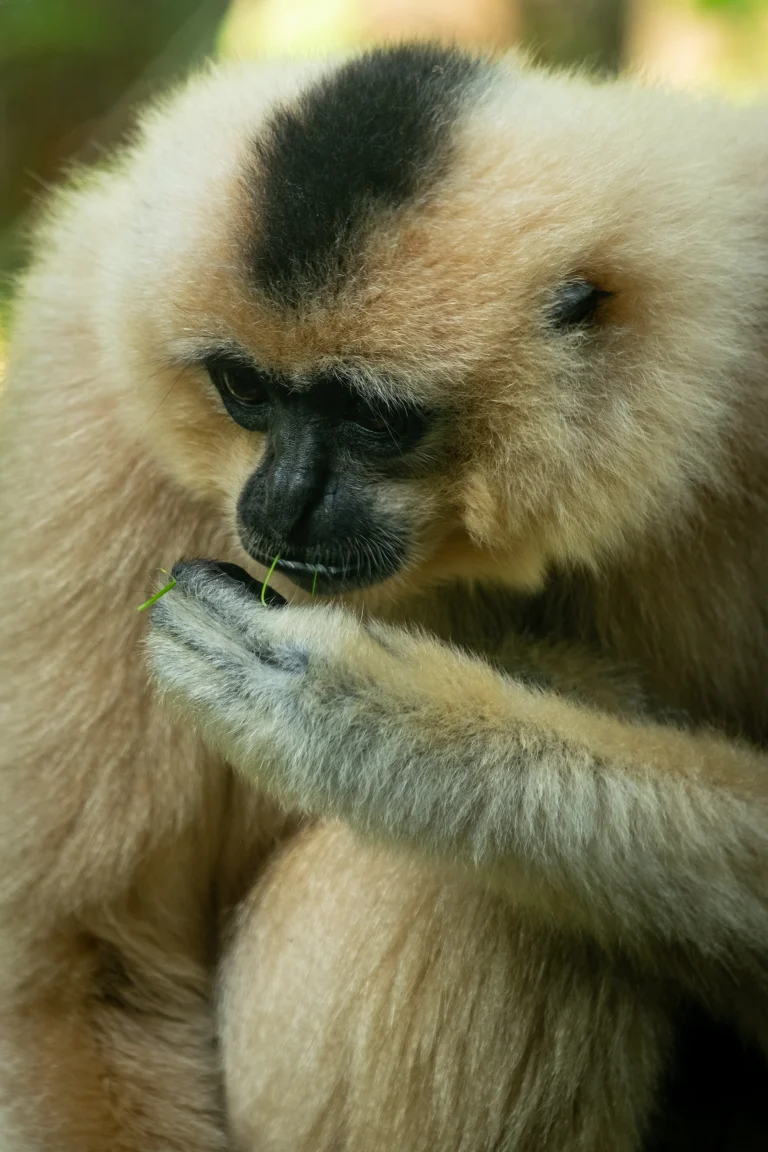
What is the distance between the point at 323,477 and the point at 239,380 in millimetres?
248

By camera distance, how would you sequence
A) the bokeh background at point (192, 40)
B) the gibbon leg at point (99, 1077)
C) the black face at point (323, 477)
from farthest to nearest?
the bokeh background at point (192, 40), the gibbon leg at point (99, 1077), the black face at point (323, 477)

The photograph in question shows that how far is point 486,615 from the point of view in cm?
255

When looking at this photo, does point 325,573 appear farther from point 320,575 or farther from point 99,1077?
point 99,1077

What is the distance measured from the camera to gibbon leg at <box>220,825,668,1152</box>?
224cm

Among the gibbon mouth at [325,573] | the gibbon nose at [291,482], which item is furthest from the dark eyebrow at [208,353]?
the gibbon mouth at [325,573]

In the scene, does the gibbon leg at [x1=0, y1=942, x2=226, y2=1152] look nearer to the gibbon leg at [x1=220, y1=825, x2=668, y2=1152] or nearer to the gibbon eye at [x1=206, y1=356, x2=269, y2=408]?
the gibbon leg at [x1=220, y1=825, x2=668, y2=1152]

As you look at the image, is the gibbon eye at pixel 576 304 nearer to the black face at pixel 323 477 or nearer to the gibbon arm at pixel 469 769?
the black face at pixel 323 477

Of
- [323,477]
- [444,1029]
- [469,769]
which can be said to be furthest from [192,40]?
[444,1029]

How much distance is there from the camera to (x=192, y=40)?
4562mm

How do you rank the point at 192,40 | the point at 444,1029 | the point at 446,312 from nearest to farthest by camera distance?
the point at 446,312 → the point at 444,1029 → the point at 192,40

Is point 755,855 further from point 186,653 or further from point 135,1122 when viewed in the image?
point 135,1122

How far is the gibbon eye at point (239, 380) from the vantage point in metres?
2.19

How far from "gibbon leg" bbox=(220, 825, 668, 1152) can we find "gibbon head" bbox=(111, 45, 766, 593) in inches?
26.3

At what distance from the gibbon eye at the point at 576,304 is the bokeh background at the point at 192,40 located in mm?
1897
